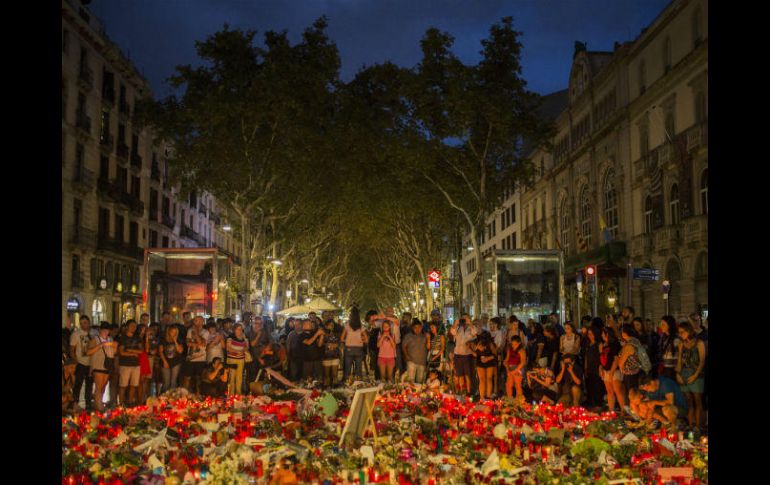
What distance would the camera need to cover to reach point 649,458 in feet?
30.9

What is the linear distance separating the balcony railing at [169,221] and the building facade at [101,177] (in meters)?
1.82

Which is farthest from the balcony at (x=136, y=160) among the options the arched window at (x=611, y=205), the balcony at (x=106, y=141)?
the arched window at (x=611, y=205)

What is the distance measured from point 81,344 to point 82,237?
2952 cm

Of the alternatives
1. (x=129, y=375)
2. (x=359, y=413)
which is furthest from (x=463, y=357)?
(x=359, y=413)

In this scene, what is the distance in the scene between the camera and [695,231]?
109ft

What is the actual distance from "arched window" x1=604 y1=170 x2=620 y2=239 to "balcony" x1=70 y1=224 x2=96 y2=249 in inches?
1177

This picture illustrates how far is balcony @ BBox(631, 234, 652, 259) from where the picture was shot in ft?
128

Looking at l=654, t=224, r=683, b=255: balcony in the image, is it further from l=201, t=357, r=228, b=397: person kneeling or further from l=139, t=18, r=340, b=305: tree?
l=201, t=357, r=228, b=397: person kneeling

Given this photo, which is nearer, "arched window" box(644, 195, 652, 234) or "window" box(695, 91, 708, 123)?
"window" box(695, 91, 708, 123)

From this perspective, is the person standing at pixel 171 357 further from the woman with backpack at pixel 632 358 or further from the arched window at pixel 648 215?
the arched window at pixel 648 215

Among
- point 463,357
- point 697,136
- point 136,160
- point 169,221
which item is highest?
point 136,160

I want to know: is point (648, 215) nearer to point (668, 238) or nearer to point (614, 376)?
point (668, 238)

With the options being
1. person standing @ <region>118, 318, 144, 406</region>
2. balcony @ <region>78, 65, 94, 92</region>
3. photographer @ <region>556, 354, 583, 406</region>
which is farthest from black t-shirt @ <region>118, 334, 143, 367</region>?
balcony @ <region>78, 65, 94, 92</region>

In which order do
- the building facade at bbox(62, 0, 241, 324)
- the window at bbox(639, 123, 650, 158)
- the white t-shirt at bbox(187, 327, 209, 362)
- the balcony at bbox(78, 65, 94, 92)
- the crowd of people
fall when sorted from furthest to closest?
the balcony at bbox(78, 65, 94, 92) < the building facade at bbox(62, 0, 241, 324) < the window at bbox(639, 123, 650, 158) < the white t-shirt at bbox(187, 327, 209, 362) < the crowd of people
